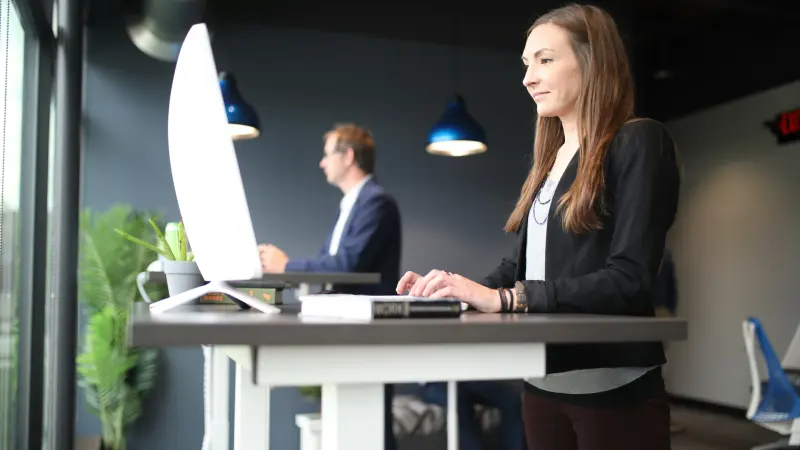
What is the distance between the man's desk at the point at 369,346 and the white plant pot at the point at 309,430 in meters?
3.40

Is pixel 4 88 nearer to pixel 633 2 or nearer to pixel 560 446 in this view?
pixel 560 446

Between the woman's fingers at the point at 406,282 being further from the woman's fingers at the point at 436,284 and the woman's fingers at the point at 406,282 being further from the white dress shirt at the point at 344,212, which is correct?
the white dress shirt at the point at 344,212

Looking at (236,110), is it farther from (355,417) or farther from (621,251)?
(355,417)

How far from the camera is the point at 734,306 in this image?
271 inches

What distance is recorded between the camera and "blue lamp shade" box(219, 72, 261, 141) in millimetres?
4672

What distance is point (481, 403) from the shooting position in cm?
508

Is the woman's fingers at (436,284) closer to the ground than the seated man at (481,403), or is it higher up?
higher up

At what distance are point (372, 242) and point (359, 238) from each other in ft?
→ 0.24

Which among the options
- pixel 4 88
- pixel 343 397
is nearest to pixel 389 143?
pixel 4 88

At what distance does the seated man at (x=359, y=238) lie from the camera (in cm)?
398

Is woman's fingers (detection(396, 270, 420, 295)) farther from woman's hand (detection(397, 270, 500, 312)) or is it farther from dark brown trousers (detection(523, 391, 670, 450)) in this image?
dark brown trousers (detection(523, 391, 670, 450))

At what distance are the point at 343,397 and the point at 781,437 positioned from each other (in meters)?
5.62

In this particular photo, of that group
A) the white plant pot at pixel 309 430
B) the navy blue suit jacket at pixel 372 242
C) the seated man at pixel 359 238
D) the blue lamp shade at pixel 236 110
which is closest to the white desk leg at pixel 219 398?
the seated man at pixel 359 238

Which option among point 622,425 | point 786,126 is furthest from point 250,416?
point 786,126
